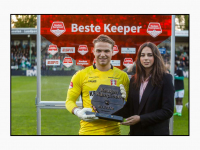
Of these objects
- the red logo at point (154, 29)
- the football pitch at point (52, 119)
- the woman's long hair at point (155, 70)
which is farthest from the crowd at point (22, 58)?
the woman's long hair at point (155, 70)

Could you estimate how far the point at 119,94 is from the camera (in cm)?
223

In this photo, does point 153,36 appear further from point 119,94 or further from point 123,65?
point 119,94

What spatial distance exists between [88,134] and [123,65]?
1.42 m

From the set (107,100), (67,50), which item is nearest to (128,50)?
(67,50)

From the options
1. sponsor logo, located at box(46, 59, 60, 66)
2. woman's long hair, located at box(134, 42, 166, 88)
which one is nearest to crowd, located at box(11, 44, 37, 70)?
sponsor logo, located at box(46, 59, 60, 66)

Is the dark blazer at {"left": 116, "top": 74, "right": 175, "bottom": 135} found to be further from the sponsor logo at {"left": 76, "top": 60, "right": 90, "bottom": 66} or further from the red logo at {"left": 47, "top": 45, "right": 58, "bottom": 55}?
the red logo at {"left": 47, "top": 45, "right": 58, "bottom": 55}

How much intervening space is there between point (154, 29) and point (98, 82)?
1.47m

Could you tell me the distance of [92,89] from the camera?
7.64 ft

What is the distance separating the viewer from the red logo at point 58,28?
3.35m

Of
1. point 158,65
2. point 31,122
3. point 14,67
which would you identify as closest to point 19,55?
point 14,67

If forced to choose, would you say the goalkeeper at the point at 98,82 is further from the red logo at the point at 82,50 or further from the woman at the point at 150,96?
the red logo at the point at 82,50

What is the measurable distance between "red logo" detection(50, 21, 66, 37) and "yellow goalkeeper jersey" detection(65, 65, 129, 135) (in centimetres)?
117

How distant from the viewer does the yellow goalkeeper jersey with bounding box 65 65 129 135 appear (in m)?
2.31

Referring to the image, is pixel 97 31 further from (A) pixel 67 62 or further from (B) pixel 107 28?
(A) pixel 67 62
